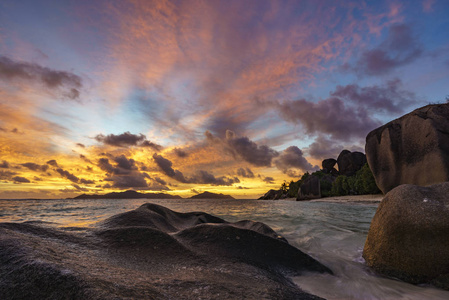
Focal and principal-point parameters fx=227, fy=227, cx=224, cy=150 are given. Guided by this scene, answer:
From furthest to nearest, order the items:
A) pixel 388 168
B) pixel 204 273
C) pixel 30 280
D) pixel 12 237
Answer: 1. pixel 388 168
2. pixel 204 273
3. pixel 12 237
4. pixel 30 280

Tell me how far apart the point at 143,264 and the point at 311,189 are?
257ft

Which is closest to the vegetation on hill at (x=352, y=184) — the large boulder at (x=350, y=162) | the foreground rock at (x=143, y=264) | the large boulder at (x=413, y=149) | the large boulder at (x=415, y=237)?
the large boulder at (x=350, y=162)

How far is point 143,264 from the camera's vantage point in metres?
2.65

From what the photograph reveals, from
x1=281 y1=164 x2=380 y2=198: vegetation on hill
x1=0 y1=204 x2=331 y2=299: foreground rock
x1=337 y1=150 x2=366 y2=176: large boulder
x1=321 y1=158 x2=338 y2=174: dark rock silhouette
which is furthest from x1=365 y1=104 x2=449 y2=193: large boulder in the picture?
x1=321 y1=158 x2=338 y2=174: dark rock silhouette

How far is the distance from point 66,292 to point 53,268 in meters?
0.27

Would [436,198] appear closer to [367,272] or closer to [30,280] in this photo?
[367,272]

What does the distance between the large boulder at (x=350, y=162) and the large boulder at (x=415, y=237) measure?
8272cm

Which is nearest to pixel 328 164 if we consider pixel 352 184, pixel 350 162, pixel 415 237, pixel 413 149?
pixel 350 162

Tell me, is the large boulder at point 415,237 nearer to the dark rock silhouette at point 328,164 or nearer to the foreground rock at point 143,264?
the foreground rock at point 143,264

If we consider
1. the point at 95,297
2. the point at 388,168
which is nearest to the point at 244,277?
the point at 95,297

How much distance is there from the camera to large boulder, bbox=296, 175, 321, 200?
7312 centimetres

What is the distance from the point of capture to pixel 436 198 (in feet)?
12.6

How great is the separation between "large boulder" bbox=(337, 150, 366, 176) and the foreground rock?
84.2 metres

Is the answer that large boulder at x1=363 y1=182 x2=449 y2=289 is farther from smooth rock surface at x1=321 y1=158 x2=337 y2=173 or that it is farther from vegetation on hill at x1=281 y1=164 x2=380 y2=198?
smooth rock surface at x1=321 y1=158 x2=337 y2=173
